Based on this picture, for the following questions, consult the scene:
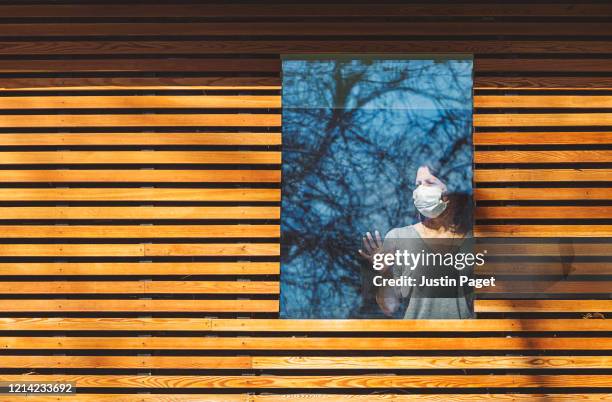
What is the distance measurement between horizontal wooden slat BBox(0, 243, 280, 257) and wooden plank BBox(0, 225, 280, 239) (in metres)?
0.08

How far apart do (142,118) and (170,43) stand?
73 centimetres

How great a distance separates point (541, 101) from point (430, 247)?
5.42 ft

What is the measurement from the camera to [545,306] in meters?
7.18

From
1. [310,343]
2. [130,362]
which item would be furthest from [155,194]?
[310,343]

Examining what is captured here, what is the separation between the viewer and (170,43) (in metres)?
7.36

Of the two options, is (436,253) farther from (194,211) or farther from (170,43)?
(170,43)

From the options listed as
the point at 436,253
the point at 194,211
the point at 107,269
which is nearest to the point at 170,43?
the point at 194,211

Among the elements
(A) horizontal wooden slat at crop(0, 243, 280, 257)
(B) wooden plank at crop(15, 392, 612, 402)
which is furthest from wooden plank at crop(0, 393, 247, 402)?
(A) horizontal wooden slat at crop(0, 243, 280, 257)

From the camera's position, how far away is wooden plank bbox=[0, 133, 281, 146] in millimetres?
7289

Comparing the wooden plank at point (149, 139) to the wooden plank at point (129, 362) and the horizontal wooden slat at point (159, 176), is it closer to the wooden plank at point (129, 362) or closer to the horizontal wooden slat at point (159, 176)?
the horizontal wooden slat at point (159, 176)

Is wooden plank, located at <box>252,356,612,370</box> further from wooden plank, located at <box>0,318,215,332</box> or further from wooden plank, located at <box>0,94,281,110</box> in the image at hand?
wooden plank, located at <box>0,94,281,110</box>

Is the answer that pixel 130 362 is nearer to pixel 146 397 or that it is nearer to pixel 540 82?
pixel 146 397

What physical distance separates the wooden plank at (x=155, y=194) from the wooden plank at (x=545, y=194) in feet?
6.40
